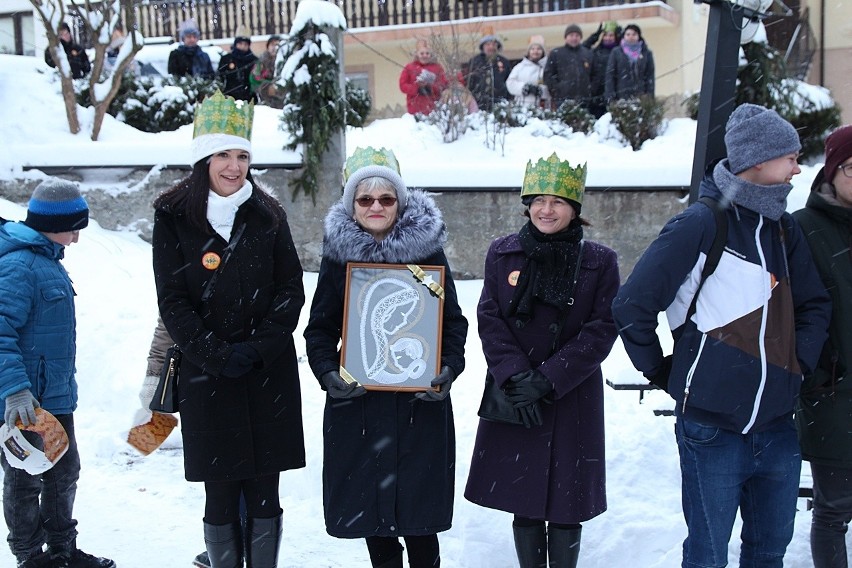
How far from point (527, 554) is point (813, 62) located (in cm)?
1744

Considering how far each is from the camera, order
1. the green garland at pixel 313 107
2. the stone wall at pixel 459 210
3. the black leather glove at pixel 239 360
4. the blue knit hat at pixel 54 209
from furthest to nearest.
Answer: the green garland at pixel 313 107, the stone wall at pixel 459 210, the blue knit hat at pixel 54 209, the black leather glove at pixel 239 360

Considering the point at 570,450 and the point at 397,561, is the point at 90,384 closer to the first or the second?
the point at 397,561

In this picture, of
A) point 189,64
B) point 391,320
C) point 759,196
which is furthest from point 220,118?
point 189,64

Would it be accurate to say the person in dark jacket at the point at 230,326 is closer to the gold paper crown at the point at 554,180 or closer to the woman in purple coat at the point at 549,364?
the woman in purple coat at the point at 549,364

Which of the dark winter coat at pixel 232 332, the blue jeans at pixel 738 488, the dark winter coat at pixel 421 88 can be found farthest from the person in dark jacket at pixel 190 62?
the blue jeans at pixel 738 488

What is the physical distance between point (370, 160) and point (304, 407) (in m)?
2.85

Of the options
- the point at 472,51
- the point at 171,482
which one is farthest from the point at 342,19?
the point at 171,482

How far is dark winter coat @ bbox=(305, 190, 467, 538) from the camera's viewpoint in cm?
349

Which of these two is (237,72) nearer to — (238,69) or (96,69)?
(238,69)

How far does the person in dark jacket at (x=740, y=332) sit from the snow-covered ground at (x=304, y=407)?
3.46 feet

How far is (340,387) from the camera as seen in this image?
345cm

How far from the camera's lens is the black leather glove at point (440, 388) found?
11.3 feet

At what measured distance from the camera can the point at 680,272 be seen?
3.05 m

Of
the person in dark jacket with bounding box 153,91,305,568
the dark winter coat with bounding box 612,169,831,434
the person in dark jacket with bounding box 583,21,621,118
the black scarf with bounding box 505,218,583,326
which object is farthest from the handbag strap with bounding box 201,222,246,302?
the person in dark jacket with bounding box 583,21,621,118
